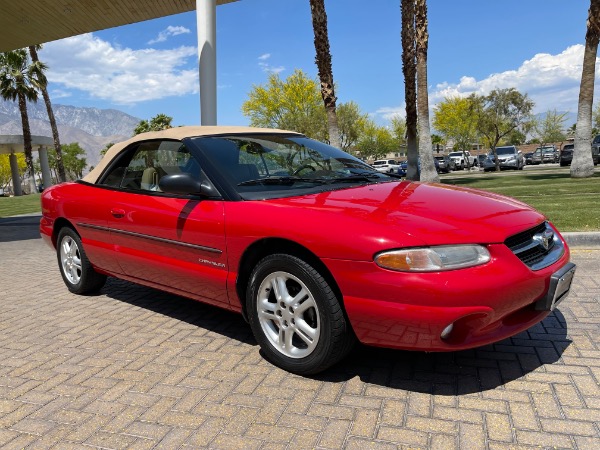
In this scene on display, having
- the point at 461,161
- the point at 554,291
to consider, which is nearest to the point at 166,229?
the point at 554,291

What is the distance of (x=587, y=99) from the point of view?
15227 millimetres

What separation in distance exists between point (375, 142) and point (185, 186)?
70.5 metres

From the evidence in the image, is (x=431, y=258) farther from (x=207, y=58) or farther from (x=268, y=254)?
(x=207, y=58)

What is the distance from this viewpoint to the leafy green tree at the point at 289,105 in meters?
38.7

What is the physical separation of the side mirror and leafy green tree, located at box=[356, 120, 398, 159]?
67964 millimetres

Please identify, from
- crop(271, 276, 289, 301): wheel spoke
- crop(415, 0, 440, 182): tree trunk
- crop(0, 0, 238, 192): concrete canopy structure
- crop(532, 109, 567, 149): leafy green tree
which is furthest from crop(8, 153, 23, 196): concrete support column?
crop(532, 109, 567, 149): leafy green tree

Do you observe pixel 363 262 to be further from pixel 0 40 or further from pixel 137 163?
pixel 0 40

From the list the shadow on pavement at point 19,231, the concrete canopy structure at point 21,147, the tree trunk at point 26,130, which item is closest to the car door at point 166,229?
the shadow on pavement at point 19,231

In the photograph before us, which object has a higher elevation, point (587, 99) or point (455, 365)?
point (587, 99)

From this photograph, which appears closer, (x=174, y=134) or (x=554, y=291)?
(x=554, y=291)

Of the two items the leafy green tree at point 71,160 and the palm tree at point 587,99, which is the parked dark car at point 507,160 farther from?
the leafy green tree at point 71,160

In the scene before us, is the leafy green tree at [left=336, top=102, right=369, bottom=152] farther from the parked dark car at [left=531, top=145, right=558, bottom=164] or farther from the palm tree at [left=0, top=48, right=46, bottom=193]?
the palm tree at [left=0, top=48, right=46, bottom=193]

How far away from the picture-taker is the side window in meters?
3.81

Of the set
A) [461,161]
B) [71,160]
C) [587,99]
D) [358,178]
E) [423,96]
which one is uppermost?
[71,160]
